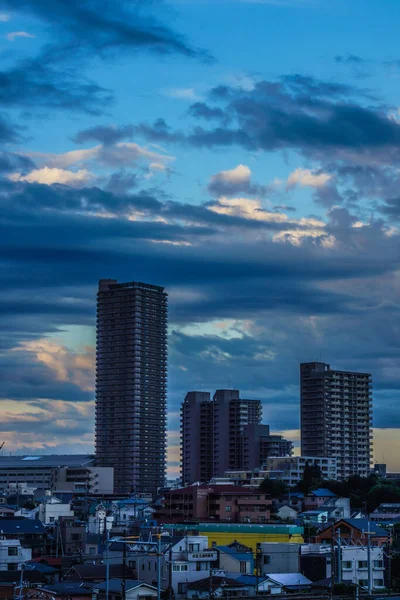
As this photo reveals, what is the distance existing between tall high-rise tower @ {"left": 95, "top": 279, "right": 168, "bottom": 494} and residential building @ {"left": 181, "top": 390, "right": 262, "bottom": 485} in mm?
5716

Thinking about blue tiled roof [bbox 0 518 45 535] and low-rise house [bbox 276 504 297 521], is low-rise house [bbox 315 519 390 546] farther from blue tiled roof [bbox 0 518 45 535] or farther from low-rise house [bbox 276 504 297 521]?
low-rise house [bbox 276 504 297 521]

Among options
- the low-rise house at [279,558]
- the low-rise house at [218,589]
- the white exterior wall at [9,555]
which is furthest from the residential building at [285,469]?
the low-rise house at [218,589]

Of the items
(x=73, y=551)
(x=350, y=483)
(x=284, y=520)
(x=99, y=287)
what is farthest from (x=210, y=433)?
(x=73, y=551)

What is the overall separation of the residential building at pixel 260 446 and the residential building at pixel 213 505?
6568 cm

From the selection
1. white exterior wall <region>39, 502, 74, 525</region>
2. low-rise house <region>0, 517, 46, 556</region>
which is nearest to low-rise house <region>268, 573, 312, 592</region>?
low-rise house <region>0, 517, 46, 556</region>

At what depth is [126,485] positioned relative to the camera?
156625 millimetres

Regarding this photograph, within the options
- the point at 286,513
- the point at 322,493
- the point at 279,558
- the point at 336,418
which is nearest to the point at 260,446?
the point at 336,418

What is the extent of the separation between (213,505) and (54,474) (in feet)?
193

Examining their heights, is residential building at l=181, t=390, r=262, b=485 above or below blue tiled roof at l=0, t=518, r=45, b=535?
above

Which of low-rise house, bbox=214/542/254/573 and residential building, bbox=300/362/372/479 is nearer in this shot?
low-rise house, bbox=214/542/254/573

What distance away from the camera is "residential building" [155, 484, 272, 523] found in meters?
84.0

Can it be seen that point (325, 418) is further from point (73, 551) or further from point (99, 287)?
point (73, 551)

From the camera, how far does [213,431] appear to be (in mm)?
158000

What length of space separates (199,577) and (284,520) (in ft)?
104
